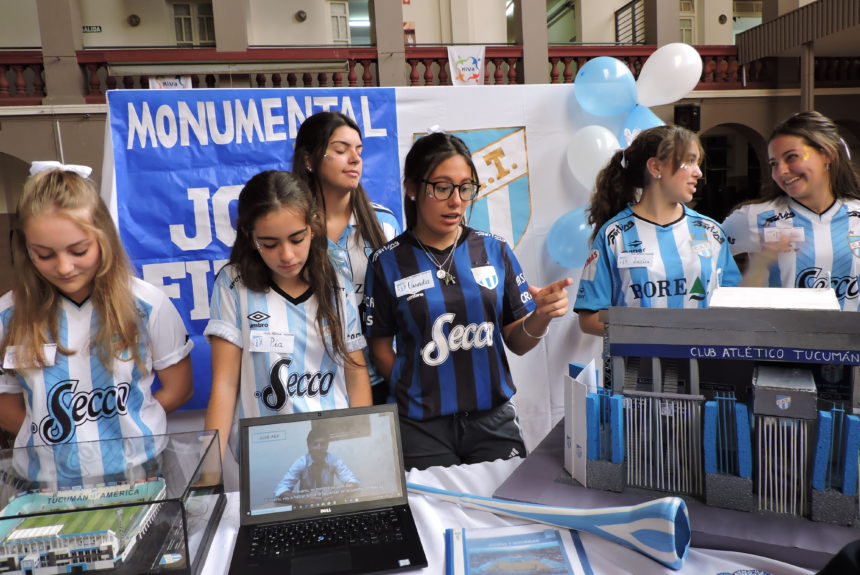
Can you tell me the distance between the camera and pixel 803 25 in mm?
7859

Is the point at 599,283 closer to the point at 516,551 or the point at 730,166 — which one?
the point at 516,551

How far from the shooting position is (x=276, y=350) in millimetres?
1576

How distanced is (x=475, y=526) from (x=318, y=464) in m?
0.30

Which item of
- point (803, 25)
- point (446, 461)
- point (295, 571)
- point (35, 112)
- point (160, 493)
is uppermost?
point (803, 25)

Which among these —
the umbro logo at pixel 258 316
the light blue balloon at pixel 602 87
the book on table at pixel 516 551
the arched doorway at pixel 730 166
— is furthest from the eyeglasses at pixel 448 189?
the arched doorway at pixel 730 166

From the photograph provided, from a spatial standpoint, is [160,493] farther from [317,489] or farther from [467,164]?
[467,164]

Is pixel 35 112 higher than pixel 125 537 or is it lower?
higher

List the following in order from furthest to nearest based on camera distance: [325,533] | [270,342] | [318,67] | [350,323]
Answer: [318,67] → [350,323] → [270,342] → [325,533]

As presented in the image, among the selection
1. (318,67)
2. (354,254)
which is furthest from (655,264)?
(318,67)

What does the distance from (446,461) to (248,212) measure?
2.82 ft

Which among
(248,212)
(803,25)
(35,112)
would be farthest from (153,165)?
(803,25)

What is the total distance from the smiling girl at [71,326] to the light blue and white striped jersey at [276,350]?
0.20m

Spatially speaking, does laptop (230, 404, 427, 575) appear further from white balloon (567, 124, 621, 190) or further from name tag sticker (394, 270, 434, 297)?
white balloon (567, 124, 621, 190)

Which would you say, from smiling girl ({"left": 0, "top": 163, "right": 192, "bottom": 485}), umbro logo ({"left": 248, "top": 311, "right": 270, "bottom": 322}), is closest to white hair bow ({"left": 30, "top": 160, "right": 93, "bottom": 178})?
smiling girl ({"left": 0, "top": 163, "right": 192, "bottom": 485})
